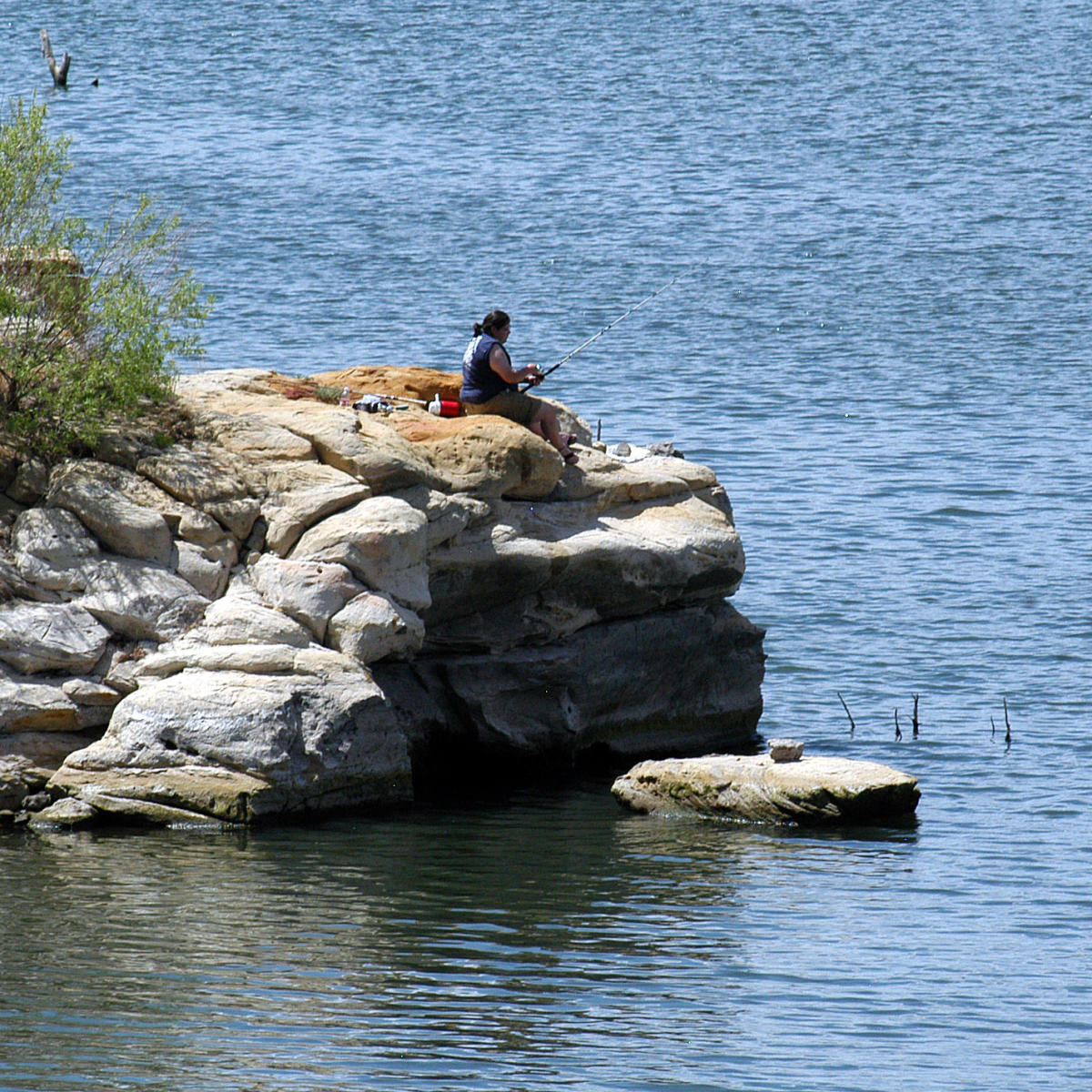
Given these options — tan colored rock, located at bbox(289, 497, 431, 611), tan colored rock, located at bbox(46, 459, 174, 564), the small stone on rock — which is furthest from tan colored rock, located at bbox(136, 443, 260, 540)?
the small stone on rock

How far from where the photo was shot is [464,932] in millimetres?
18469

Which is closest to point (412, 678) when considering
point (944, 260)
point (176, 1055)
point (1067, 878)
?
point (1067, 878)

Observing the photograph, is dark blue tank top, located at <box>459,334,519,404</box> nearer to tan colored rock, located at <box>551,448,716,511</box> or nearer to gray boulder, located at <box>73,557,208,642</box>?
tan colored rock, located at <box>551,448,716,511</box>

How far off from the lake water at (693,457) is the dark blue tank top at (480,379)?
5.53 metres

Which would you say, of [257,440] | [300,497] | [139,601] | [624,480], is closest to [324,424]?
[257,440]

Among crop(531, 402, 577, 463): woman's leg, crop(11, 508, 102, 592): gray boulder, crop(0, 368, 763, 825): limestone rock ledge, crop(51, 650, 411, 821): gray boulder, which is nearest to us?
crop(51, 650, 411, 821): gray boulder

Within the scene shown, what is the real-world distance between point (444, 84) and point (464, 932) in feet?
198

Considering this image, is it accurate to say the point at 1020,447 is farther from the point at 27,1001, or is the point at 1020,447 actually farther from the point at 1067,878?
the point at 27,1001

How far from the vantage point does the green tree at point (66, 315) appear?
23.9 metres

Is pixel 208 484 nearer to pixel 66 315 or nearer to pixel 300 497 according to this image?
pixel 300 497

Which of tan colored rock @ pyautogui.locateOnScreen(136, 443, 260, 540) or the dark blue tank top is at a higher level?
the dark blue tank top

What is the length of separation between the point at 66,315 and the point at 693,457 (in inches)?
783

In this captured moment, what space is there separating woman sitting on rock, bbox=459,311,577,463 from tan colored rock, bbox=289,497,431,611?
10.0 ft

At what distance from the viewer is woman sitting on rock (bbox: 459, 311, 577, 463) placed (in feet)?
85.4
